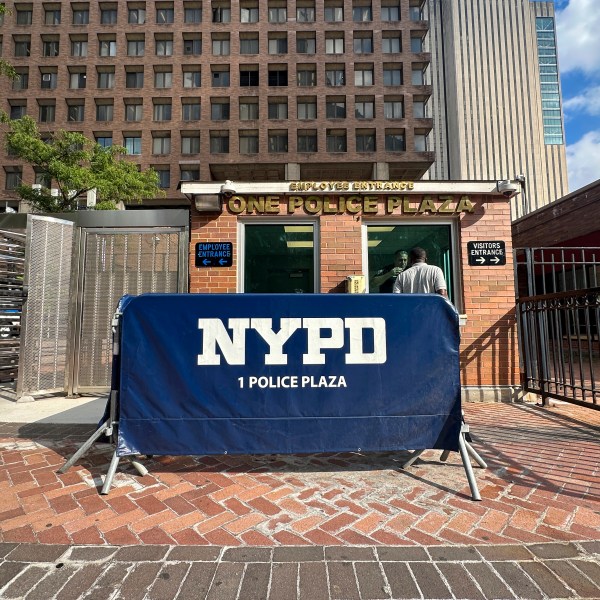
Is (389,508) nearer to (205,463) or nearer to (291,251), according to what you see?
(205,463)

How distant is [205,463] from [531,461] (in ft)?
9.88

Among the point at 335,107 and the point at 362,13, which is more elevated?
the point at 362,13

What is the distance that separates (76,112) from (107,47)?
281 inches

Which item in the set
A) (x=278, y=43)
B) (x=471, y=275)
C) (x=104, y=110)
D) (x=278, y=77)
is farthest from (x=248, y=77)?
(x=471, y=275)

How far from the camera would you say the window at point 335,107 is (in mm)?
34500

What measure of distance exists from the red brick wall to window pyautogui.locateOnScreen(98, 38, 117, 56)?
1597 inches

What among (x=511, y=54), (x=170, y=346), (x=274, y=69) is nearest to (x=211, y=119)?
(x=274, y=69)

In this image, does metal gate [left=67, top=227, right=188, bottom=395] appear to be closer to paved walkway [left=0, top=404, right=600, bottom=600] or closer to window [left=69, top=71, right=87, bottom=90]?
paved walkway [left=0, top=404, right=600, bottom=600]

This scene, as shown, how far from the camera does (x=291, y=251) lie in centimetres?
616

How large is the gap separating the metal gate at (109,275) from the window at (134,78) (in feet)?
121

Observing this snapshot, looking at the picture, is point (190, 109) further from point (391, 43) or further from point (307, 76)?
point (391, 43)

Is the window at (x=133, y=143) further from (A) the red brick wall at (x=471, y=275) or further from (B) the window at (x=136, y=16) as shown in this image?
(A) the red brick wall at (x=471, y=275)

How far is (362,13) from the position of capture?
36.0 metres

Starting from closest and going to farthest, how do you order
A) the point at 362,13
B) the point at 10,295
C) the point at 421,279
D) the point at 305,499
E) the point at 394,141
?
the point at 305,499 → the point at 421,279 → the point at 10,295 → the point at 394,141 → the point at 362,13
